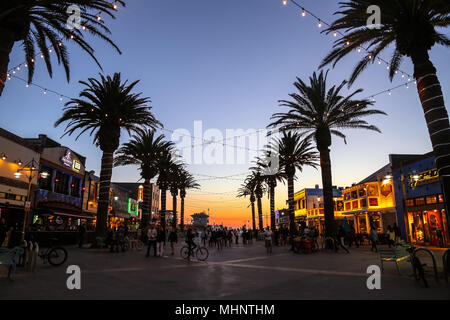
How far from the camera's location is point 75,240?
25.8 metres

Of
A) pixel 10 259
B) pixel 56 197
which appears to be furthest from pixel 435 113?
pixel 56 197

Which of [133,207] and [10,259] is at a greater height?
[133,207]

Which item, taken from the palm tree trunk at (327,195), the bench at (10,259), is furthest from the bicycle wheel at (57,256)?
the palm tree trunk at (327,195)

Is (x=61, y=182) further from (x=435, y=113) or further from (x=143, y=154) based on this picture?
(x=435, y=113)

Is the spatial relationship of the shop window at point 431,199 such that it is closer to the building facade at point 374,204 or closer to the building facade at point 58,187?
the building facade at point 374,204

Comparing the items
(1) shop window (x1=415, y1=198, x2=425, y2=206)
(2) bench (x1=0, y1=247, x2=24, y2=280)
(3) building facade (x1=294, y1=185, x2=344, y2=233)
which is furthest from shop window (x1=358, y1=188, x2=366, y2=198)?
(2) bench (x1=0, y1=247, x2=24, y2=280)

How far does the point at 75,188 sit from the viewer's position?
118ft

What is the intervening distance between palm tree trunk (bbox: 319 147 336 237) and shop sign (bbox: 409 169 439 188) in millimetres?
7356

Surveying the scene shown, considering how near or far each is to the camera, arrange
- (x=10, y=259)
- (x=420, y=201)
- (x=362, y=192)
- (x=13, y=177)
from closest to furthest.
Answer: (x=10, y=259)
(x=13, y=177)
(x=420, y=201)
(x=362, y=192)

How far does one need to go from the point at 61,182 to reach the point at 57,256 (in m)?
23.9

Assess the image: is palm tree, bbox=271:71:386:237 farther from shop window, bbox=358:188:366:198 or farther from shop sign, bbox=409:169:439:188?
shop window, bbox=358:188:366:198

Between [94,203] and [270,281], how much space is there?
1560 inches
